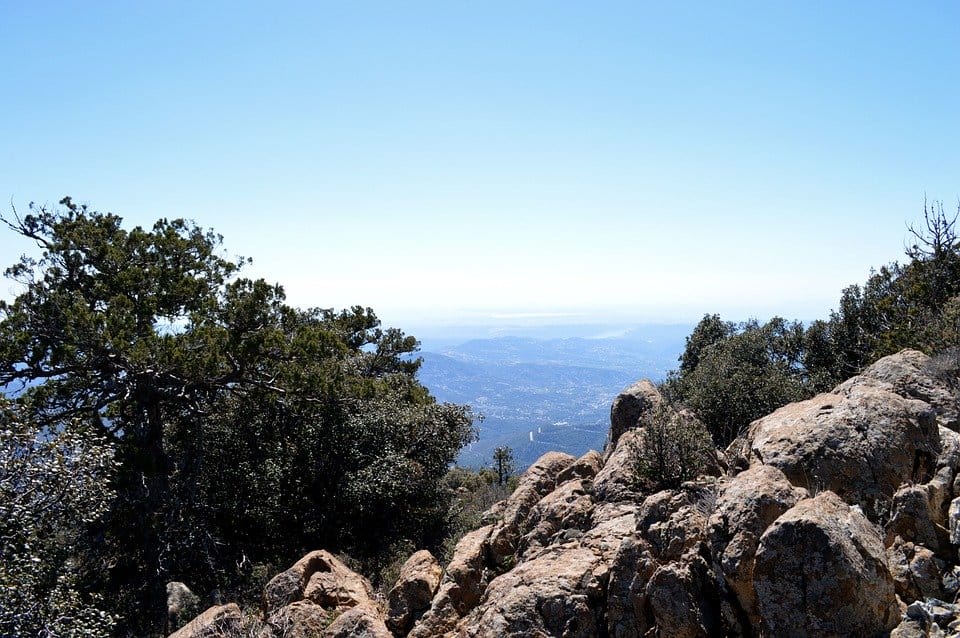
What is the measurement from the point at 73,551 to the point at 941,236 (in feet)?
107

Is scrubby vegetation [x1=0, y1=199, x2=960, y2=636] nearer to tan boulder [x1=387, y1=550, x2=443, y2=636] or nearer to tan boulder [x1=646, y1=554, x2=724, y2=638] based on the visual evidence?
tan boulder [x1=387, y1=550, x2=443, y2=636]

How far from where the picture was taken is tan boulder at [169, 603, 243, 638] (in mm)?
9367

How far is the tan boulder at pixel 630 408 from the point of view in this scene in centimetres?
1338

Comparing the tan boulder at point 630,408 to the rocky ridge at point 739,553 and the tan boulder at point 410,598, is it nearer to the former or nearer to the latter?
the rocky ridge at point 739,553

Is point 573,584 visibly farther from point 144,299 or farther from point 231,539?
point 144,299

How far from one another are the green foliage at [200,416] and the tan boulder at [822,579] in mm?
12842

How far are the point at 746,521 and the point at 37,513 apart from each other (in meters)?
12.0

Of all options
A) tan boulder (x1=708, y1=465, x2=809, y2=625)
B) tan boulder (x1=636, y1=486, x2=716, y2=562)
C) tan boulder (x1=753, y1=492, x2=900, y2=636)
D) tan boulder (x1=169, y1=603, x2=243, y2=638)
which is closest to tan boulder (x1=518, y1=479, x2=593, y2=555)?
tan boulder (x1=636, y1=486, x2=716, y2=562)

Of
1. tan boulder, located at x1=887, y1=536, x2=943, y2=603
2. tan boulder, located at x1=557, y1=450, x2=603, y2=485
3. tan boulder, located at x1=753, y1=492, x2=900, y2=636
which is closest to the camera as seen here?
tan boulder, located at x1=753, y1=492, x2=900, y2=636

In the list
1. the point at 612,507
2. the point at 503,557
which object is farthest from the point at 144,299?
the point at 612,507

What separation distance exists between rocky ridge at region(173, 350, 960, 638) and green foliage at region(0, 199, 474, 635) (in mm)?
7141

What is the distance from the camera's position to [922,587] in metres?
6.82

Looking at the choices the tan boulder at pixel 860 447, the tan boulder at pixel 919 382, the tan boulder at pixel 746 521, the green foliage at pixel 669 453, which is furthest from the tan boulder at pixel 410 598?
the tan boulder at pixel 919 382

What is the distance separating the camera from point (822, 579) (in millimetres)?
6426
